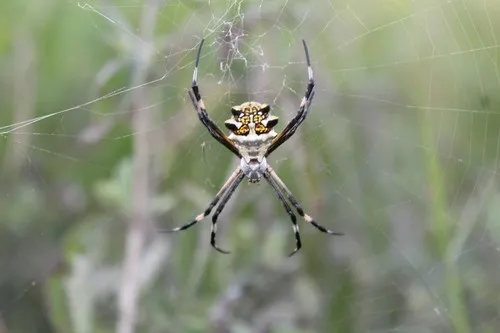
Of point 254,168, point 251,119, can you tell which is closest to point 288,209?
point 254,168

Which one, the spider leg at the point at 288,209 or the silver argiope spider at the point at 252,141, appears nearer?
the silver argiope spider at the point at 252,141

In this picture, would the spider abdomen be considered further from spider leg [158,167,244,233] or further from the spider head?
the spider head

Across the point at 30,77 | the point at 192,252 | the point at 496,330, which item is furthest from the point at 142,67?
the point at 496,330

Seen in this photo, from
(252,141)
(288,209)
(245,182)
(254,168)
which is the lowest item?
(288,209)

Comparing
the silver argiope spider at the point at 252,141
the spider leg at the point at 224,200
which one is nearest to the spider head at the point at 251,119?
the silver argiope spider at the point at 252,141

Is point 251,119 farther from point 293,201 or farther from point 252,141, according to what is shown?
point 293,201

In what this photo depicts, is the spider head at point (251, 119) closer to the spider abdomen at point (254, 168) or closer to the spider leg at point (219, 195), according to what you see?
the spider abdomen at point (254, 168)

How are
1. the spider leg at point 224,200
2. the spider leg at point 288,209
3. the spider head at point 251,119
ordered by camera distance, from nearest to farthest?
the spider head at point 251,119 → the spider leg at point 224,200 → the spider leg at point 288,209
